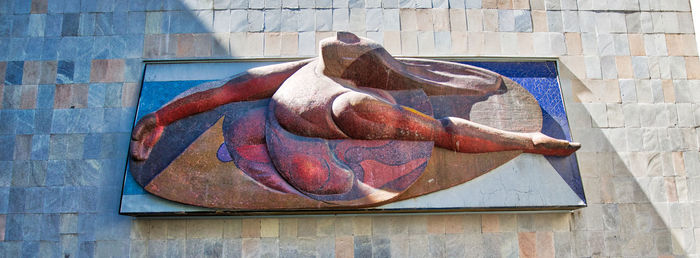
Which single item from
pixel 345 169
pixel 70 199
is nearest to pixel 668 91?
pixel 345 169

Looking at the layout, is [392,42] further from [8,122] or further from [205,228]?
[8,122]

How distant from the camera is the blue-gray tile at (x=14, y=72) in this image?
20.7 feet

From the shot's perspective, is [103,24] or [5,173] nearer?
[5,173]

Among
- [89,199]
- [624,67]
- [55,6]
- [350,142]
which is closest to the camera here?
[350,142]

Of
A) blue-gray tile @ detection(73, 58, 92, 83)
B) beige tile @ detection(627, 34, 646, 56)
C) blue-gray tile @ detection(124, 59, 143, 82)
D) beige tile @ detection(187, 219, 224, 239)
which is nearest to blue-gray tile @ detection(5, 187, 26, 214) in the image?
blue-gray tile @ detection(73, 58, 92, 83)

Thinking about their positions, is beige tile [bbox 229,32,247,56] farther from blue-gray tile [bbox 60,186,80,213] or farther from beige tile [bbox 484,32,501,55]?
beige tile [bbox 484,32,501,55]

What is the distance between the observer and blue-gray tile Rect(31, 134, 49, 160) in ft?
19.6

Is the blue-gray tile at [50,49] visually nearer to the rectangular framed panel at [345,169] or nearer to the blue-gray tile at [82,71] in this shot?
the blue-gray tile at [82,71]

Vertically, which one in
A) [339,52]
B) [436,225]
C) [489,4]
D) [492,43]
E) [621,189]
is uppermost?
[489,4]

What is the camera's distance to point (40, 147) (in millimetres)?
6000

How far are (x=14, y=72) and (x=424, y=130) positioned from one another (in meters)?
4.51

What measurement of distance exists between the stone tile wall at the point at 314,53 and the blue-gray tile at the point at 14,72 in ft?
0.04

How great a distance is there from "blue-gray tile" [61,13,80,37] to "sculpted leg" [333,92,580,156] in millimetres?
3296

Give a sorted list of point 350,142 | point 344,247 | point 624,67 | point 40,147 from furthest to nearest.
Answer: point 624,67
point 40,147
point 344,247
point 350,142
